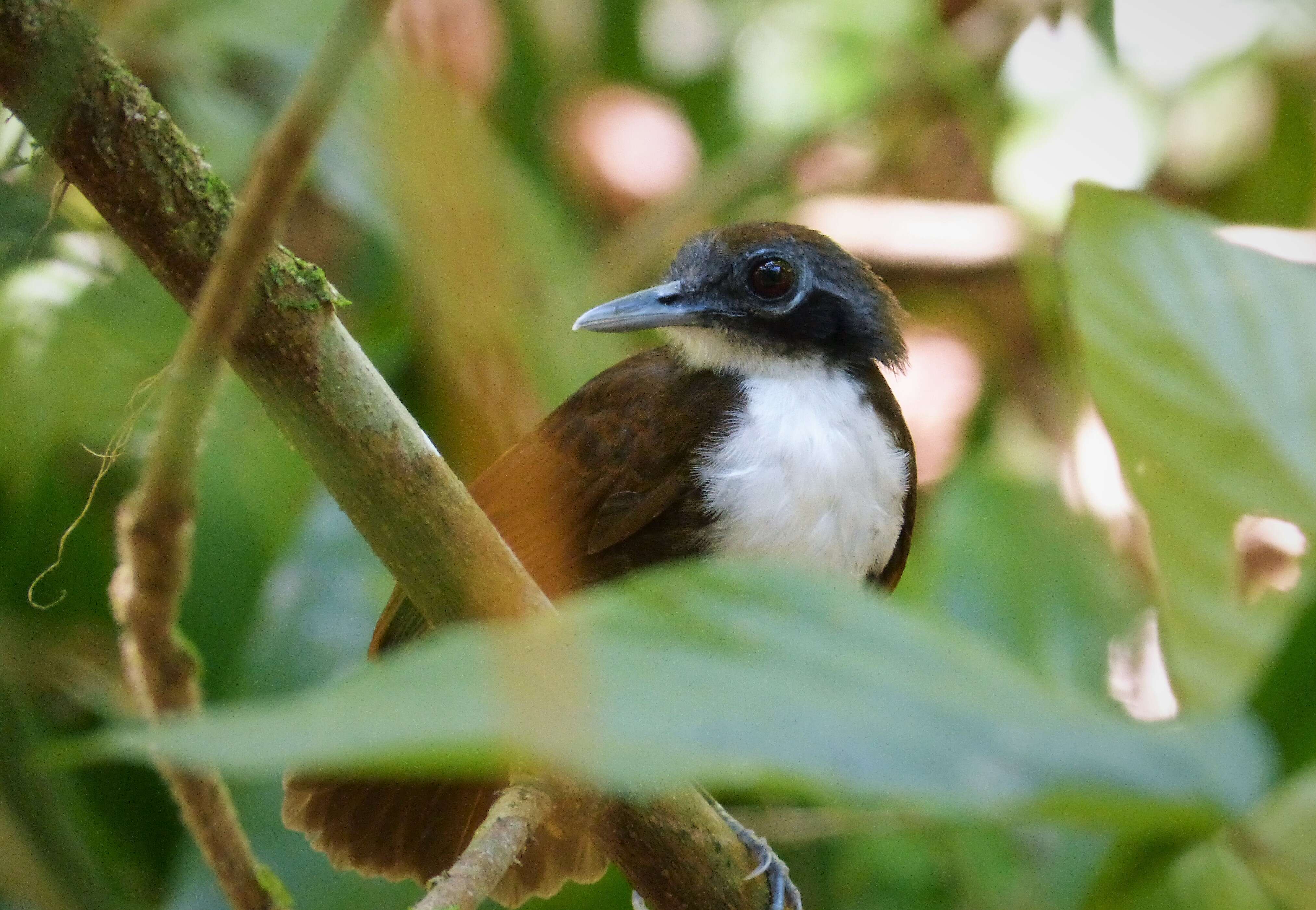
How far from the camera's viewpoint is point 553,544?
2498 mm

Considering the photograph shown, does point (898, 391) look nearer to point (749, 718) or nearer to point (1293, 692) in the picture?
point (1293, 692)

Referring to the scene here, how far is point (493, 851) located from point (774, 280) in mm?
1484

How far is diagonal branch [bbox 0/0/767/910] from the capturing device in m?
1.26

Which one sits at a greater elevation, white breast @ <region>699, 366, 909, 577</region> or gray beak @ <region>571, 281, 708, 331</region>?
gray beak @ <region>571, 281, 708, 331</region>

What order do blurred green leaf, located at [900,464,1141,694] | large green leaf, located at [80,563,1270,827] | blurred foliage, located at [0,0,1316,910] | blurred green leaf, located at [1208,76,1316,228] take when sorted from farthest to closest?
blurred green leaf, located at [1208,76,1316,228] < blurred green leaf, located at [900,464,1141,694] < blurred foliage, located at [0,0,1316,910] < large green leaf, located at [80,563,1270,827]

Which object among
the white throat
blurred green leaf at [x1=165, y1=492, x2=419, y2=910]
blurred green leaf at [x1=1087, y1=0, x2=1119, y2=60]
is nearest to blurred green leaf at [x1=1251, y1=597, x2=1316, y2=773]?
blurred green leaf at [x1=1087, y1=0, x2=1119, y2=60]

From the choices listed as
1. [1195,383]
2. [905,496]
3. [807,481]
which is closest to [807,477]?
[807,481]

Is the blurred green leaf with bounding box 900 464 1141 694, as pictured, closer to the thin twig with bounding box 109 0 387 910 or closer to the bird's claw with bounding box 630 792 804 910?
the bird's claw with bounding box 630 792 804 910

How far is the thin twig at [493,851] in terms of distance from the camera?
1570 mm

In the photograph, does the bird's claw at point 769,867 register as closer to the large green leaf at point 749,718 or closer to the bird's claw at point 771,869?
the bird's claw at point 771,869

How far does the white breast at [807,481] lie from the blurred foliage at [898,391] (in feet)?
1.40

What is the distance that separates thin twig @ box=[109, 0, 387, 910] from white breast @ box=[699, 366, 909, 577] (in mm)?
968

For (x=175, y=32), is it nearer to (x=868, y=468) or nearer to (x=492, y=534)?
(x=868, y=468)

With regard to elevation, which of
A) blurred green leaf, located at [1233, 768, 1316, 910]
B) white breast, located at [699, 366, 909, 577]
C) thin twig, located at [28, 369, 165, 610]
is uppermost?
thin twig, located at [28, 369, 165, 610]
